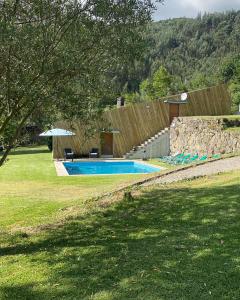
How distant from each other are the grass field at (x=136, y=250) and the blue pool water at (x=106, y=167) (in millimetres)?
11708

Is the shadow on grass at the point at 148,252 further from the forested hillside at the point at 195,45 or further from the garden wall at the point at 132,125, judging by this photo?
the forested hillside at the point at 195,45

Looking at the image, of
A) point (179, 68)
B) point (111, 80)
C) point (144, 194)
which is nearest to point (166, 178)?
point (144, 194)

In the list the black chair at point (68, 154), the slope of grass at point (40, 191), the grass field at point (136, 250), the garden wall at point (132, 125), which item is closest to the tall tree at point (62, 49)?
the grass field at point (136, 250)

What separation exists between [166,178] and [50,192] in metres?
3.79

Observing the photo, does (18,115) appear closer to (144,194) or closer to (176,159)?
(144,194)

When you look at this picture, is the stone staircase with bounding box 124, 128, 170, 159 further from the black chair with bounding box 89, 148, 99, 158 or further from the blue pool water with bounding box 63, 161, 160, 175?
the blue pool water with bounding box 63, 161, 160, 175

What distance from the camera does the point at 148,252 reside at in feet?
18.1

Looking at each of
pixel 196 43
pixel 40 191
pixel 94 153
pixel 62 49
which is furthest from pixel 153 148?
pixel 196 43

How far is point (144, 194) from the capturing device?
34.7 ft

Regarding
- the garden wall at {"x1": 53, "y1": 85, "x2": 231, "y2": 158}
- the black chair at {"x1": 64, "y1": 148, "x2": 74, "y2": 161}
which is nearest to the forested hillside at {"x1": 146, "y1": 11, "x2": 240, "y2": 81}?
the garden wall at {"x1": 53, "y1": 85, "x2": 231, "y2": 158}

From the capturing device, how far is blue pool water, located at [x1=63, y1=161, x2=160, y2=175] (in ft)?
74.3

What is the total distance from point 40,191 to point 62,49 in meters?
8.50

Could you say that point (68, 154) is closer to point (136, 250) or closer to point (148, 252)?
point (136, 250)

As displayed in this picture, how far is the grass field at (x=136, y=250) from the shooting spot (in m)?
4.39
